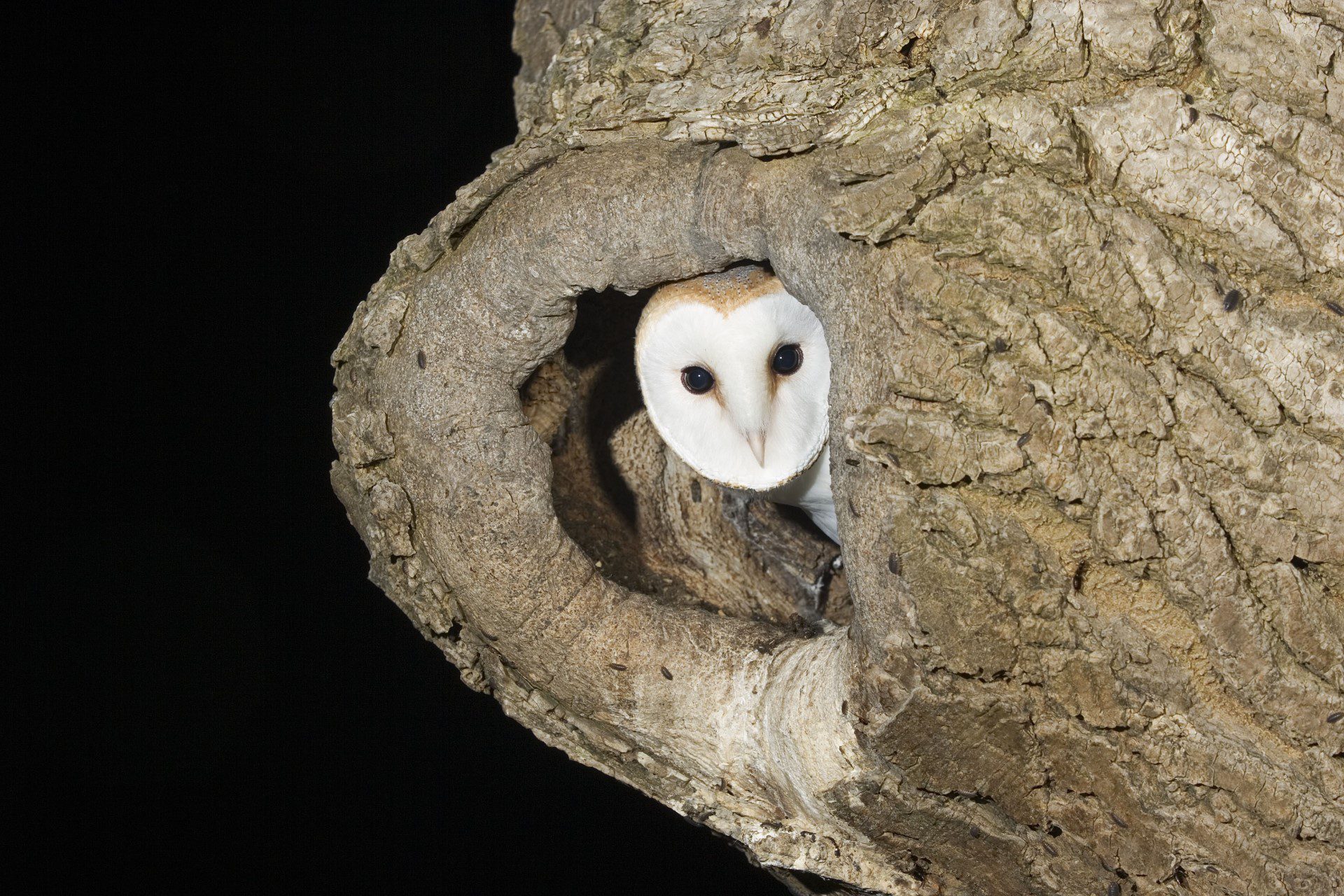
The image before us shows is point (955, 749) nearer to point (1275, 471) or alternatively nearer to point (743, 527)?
point (1275, 471)

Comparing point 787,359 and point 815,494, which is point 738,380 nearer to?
point 787,359

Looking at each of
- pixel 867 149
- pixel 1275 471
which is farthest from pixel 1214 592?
pixel 867 149

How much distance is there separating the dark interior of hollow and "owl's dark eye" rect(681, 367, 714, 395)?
23 cm

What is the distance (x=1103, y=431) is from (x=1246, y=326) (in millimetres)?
194

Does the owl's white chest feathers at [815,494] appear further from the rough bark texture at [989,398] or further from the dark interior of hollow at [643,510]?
the rough bark texture at [989,398]

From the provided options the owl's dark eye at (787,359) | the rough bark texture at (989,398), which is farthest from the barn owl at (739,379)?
the rough bark texture at (989,398)

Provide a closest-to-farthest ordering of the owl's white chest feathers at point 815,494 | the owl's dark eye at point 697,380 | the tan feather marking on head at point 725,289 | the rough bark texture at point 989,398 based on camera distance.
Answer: the rough bark texture at point 989,398 → the tan feather marking on head at point 725,289 → the owl's dark eye at point 697,380 → the owl's white chest feathers at point 815,494

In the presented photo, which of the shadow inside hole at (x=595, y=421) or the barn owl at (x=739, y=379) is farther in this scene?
the shadow inside hole at (x=595, y=421)

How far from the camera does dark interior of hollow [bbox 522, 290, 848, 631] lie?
7.02 feet

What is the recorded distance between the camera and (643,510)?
232cm

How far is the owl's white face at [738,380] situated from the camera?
188cm

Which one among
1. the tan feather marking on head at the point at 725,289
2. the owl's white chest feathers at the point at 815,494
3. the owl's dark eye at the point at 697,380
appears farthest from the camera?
the owl's white chest feathers at the point at 815,494

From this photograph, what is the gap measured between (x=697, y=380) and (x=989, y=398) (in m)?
0.65

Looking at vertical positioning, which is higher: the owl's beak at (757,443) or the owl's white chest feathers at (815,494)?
the owl's white chest feathers at (815,494)
